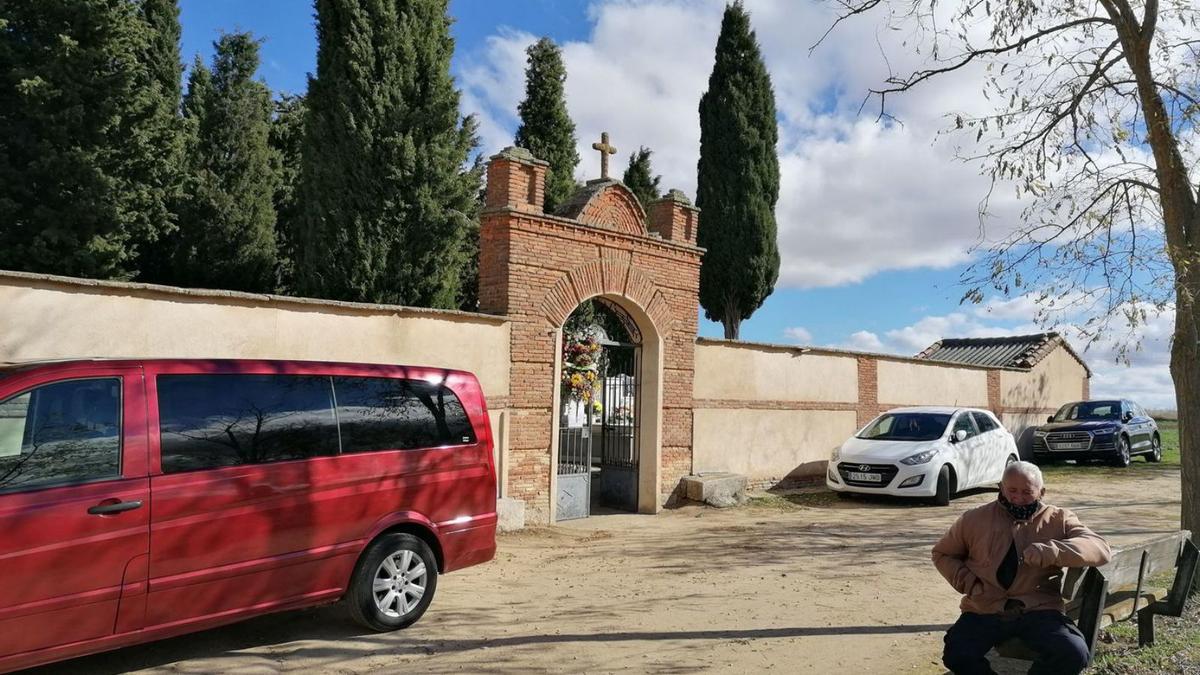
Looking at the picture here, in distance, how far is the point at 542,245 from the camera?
11172 mm

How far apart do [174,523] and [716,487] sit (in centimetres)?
938

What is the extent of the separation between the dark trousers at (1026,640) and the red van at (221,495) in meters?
3.53

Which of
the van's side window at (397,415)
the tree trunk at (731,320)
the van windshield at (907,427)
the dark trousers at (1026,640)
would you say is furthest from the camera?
the tree trunk at (731,320)

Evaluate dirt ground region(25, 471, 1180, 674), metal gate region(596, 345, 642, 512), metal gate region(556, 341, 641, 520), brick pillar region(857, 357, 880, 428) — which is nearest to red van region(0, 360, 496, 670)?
dirt ground region(25, 471, 1180, 674)

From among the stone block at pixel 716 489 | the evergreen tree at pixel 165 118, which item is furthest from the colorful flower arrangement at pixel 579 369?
the evergreen tree at pixel 165 118

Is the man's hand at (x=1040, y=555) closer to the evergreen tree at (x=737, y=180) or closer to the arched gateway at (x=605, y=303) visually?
the arched gateway at (x=605, y=303)

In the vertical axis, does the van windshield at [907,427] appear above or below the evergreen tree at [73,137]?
below

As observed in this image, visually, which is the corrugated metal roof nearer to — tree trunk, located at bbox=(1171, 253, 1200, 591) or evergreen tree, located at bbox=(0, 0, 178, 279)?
tree trunk, located at bbox=(1171, 253, 1200, 591)

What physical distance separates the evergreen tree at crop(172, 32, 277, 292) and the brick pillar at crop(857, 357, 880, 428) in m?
16.1

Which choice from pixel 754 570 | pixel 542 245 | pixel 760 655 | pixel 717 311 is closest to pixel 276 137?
pixel 717 311

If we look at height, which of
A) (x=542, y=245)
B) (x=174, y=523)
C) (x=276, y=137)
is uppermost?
(x=276, y=137)

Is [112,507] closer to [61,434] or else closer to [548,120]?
[61,434]

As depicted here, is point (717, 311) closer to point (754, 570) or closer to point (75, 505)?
point (754, 570)

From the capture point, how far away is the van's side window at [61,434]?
4.39m
